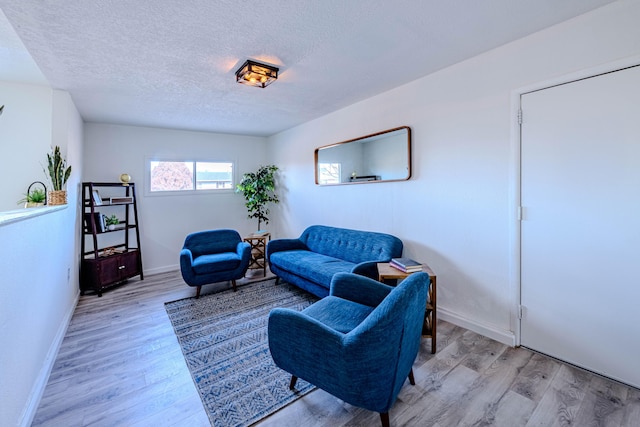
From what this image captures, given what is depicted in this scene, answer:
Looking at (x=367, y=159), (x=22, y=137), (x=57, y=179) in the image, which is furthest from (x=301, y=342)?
(x=22, y=137)

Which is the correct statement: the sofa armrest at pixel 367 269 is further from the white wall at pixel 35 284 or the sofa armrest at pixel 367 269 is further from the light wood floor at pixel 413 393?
the white wall at pixel 35 284

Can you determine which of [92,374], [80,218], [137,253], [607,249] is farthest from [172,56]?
[607,249]

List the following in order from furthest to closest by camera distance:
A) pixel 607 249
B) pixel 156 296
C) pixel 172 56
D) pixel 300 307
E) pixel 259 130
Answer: pixel 259 130 < pixel 156 296 < pixel 300 307 < pixel 172 56 < pixel 607 249

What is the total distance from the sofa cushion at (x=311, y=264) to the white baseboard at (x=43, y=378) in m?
2.18

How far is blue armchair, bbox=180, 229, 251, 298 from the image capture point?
10.9 feet

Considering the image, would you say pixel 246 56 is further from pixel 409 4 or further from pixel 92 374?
pixel 92 374

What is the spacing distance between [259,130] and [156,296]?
123 inches

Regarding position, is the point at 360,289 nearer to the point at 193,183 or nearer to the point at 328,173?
the point at 328,173

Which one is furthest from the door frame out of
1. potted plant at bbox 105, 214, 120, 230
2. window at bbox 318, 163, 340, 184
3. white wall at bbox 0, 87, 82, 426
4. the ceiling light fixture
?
potted plant at bbox 105, 214, 120, 230

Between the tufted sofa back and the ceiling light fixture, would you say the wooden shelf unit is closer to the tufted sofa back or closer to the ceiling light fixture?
the tufted sofa back

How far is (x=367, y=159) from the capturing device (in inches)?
133

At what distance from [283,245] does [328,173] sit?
1263mm

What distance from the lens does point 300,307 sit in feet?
10.1

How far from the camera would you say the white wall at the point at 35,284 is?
1.30m
